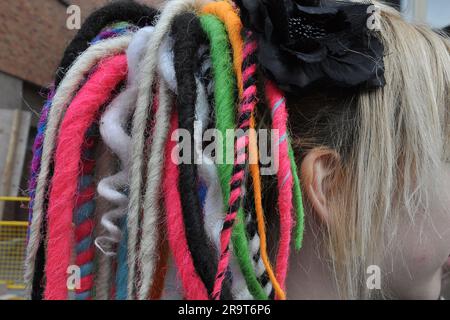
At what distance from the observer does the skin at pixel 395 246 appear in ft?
2.58

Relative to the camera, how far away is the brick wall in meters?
4.64

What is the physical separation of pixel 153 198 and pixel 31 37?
16.6 feet

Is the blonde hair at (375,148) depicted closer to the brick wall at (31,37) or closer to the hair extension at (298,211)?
the hair extension at (298,211)

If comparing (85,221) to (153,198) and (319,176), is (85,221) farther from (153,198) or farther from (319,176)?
(319,176)

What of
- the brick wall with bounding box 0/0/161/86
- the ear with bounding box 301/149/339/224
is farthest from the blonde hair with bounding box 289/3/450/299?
the brick wall with bounding box 0/0/161/86

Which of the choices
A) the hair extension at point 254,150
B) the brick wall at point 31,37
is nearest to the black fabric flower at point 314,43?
the hair extension at point 254,150

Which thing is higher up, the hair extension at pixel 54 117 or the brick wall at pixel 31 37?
the brick wall at pixel 31 37

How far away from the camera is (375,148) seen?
2.53 feet

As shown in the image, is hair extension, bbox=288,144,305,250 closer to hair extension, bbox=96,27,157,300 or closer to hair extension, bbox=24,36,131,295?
hair extension, bbox=96,27,157,300

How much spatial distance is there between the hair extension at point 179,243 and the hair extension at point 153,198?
0.02 meters

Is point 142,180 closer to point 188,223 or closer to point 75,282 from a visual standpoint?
point 188,223

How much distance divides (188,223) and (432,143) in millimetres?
499

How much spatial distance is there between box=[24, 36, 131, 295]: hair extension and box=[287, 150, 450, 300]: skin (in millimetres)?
467
